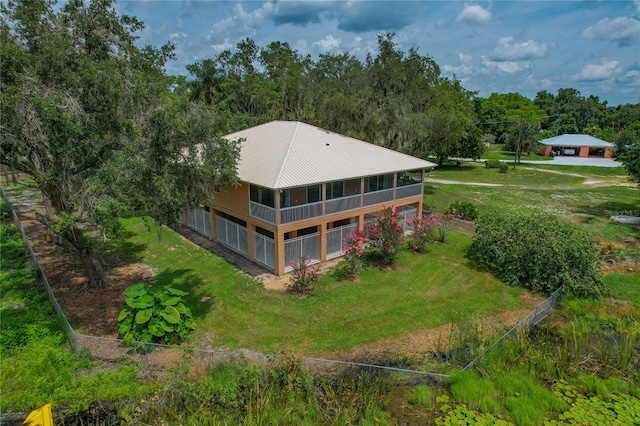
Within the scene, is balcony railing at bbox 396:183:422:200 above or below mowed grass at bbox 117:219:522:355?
above

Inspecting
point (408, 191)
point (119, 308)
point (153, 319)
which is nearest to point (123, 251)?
point (119, 308)

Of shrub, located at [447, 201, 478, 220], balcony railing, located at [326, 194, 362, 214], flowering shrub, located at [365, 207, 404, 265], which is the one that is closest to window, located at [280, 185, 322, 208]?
balcony railing, located at [326, 194, 362, 214]

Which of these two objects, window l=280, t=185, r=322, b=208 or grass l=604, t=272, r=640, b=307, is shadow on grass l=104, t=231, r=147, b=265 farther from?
grass l=604, t=272, r=640, b=307

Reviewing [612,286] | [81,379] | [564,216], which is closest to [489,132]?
[564,216]

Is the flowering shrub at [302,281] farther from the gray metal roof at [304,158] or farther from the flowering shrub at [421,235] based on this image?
the flowering shrub at [421,235]

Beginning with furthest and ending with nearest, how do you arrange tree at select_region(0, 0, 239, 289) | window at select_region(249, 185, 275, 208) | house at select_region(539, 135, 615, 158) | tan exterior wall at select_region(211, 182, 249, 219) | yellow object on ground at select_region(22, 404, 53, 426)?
house at select_region(539, 135, 615, 158) → window at select_region(249, 185, 275, 208) → tan exterior wall at select_region(211, 182, 249, 219) → tree at select_region(0, 0, 239, 289) → yellow object on ground at select_region(22, 404, 53, 426)

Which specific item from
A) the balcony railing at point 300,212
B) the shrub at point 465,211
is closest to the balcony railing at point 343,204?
the balcony railing at point 300,212
